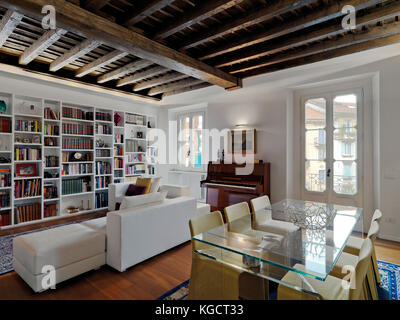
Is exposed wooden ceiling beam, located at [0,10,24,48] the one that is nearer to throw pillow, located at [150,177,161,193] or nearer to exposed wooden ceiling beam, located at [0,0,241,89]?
exposed wooden ceiling beam, located at [0,0,241,89]

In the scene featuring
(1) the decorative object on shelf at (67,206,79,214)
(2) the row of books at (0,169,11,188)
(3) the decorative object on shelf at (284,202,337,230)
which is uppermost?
(2) the row of books at (0,169,11,188)

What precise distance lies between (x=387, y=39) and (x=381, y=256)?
9.33ft

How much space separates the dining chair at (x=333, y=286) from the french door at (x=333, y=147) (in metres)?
2.89

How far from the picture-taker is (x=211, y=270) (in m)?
1.84

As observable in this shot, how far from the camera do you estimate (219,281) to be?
179cm

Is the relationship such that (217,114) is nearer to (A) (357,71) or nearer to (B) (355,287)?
(A) (357,71)

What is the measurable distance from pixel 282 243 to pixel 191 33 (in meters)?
2.69

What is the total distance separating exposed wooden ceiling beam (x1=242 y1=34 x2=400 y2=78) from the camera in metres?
3.06

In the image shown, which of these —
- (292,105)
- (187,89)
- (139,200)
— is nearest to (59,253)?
(139,200)

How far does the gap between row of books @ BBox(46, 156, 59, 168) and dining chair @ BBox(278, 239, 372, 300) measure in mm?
4691

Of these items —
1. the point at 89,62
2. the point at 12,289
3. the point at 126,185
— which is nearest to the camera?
the point at 12,289

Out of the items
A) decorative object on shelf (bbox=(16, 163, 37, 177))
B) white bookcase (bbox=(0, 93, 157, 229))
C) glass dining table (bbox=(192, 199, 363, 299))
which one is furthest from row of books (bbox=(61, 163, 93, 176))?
glass dining table (bbox=(192, 199, 363, 299))

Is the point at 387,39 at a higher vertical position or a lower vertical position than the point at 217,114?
higher
